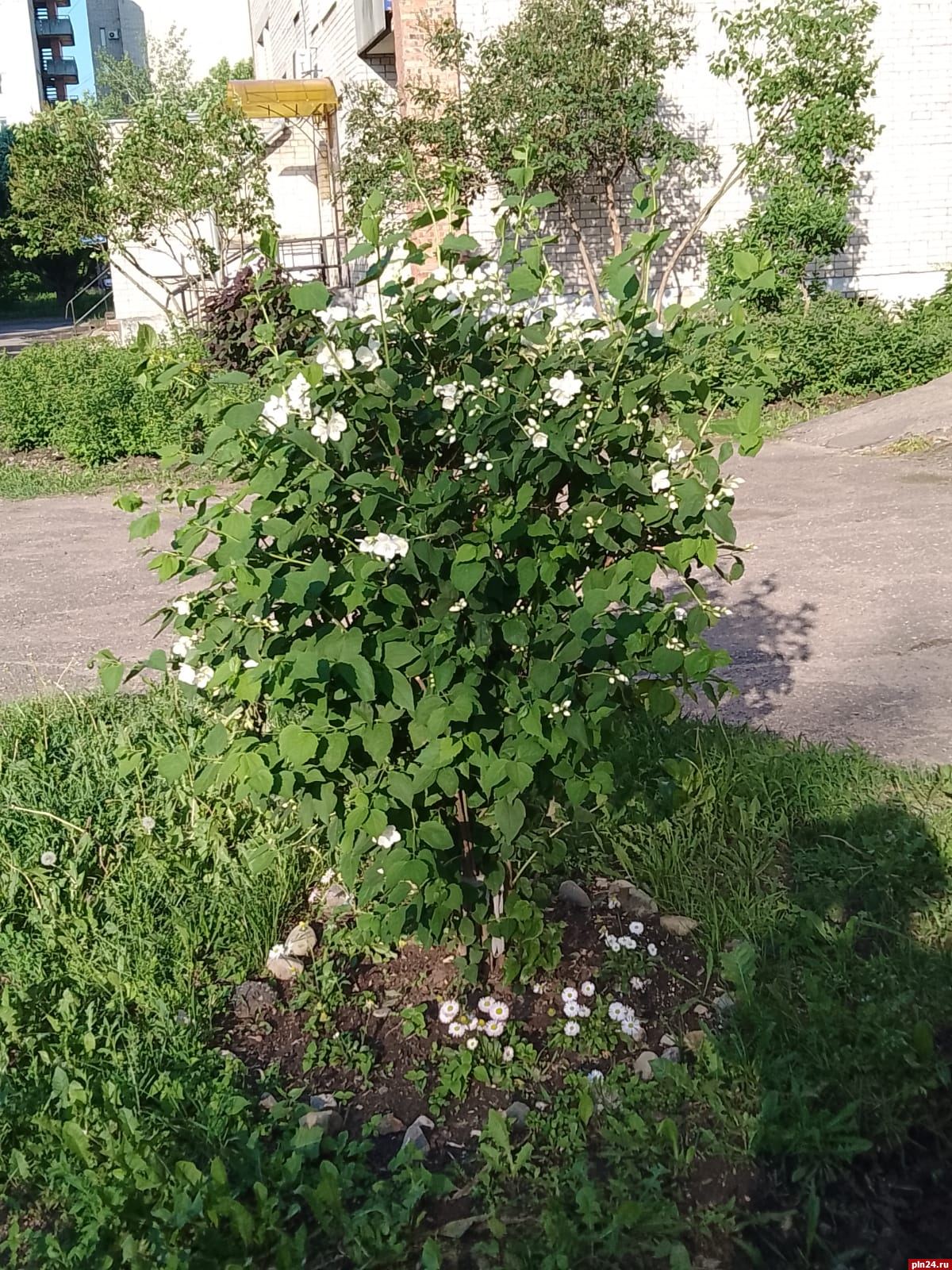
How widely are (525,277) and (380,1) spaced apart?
42.1 ft

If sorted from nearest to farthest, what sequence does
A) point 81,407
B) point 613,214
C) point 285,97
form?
point 81,407 < point 613,214 < point 285,97

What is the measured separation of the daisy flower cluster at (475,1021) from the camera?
243cm

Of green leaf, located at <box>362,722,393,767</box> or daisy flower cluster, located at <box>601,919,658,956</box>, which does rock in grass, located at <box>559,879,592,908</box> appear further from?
green leaf, located at <box>362,722,393,767</box>

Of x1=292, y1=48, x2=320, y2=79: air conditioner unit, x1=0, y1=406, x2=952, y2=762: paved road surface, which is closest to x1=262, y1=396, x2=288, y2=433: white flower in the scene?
x1=0, y1=406, x2=952, y2=762: paved road surface

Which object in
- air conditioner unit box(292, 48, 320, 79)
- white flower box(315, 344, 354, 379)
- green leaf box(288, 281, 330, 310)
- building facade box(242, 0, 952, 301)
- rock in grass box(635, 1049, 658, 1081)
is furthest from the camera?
air conditioner unit box(292, 48, 320, 79)

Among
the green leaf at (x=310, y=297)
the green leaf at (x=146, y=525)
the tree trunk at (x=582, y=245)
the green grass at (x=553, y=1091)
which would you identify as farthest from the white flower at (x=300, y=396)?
the tree trunk at (x=582, y=245)

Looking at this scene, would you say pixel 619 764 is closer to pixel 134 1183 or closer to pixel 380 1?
pixel 134 1183

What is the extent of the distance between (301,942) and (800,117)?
36.6 feet

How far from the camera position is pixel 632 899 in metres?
2.87

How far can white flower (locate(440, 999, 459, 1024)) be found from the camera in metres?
2.47

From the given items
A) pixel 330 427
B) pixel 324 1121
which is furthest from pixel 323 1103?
pixel 330 427

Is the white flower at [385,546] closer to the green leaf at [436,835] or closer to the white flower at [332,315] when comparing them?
the white flower at [332,315]

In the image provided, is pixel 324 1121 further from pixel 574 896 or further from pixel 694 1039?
pixel 574 896

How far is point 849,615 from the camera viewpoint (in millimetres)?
5242
